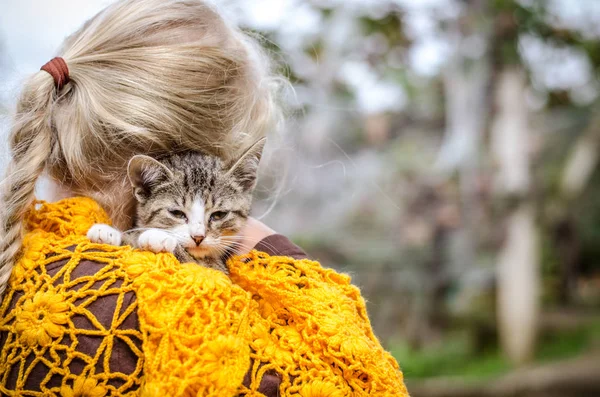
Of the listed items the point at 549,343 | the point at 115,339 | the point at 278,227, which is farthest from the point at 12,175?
the point at 549,343

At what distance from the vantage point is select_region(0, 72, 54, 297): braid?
119 cm

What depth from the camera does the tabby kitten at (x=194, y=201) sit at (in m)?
1.52

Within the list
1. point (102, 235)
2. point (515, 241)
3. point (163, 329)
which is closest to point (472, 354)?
point (515, 241)

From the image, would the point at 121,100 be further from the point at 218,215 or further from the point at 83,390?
the point at 83,390

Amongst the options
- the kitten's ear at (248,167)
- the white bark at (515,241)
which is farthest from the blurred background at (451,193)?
the kitten's ear at (248,167)

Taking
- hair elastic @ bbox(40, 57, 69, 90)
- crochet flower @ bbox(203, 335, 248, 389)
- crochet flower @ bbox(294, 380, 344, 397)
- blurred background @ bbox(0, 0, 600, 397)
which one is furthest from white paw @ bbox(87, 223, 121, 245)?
blurred background @ bbox(0, 0, 600, 397)

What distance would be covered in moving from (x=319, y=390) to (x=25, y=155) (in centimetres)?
85

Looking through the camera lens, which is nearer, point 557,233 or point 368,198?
point 368,198

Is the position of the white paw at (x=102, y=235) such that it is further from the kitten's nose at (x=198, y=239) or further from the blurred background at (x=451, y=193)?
the blurred background at (x=451, y=193)

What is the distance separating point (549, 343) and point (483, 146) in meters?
1.86

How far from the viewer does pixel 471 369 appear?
4.72 metres

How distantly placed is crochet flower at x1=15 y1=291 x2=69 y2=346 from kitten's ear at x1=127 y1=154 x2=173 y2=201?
17.3 inches

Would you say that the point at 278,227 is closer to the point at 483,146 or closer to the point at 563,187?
the point at 483,146

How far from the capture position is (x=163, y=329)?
1039mm
